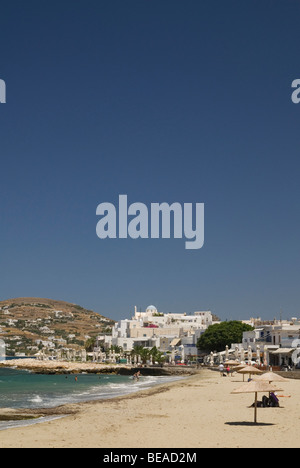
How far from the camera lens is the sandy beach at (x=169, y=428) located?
48.8 feet

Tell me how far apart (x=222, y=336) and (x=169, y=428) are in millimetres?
72588

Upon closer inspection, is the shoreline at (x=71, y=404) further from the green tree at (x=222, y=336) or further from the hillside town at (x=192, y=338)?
the green tree at (x=222, y=336)

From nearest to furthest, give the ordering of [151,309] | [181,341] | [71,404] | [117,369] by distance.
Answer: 1. [71,404]
2. [117,369]
3. [181,341]
4. [151,309]

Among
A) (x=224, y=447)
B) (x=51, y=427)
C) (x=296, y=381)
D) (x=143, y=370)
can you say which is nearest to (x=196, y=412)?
(x=51, y=427)

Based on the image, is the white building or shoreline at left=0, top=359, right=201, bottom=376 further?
the white building

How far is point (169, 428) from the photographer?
17.8 metres

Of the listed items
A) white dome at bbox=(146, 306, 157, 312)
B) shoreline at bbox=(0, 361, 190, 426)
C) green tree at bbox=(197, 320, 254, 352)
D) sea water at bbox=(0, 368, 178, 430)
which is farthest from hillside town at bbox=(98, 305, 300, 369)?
sea water at bbox=(0, 368, 178, 430)

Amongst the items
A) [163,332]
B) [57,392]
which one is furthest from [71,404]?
[163,332]

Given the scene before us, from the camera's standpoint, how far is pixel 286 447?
13.8 meters

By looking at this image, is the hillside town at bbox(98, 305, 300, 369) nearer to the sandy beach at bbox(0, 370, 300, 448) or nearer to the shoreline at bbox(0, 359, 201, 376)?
the shoreline at bbox(0, 359, 201, 376)

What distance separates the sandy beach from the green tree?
62.7 metres

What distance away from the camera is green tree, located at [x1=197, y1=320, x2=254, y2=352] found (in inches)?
3472

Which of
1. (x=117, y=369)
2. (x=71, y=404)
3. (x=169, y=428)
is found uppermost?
(x=169, y=428)

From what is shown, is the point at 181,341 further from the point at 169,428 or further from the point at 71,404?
the point at 169,428
